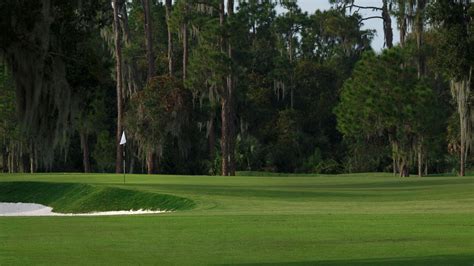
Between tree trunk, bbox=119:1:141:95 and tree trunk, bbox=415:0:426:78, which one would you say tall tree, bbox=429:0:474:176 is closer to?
tree trunk, bbox=415:0:426:78

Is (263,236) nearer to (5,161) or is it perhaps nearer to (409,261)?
(409,261)

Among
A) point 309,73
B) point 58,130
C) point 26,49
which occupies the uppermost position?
point 309,73

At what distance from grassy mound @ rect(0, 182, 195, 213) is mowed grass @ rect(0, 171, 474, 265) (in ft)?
9.22

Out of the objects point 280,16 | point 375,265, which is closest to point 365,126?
point 280,16

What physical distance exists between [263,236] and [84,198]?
69.5 ft

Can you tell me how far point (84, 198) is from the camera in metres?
37.7

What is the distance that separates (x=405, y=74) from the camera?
5659 centimetres

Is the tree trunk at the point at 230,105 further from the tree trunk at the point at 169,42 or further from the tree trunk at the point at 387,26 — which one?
the tree trunk at the point at 387,26

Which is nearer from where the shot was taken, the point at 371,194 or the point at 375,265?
the point at 375,265

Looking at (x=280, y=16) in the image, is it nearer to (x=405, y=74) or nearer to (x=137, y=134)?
(x=137, y=134)

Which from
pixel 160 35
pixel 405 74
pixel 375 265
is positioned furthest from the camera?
pixel 160 35

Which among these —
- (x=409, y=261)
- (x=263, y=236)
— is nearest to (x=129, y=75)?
(x=263, y=236)

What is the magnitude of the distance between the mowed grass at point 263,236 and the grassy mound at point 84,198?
2811 millimetres

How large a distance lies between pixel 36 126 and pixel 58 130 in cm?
40
